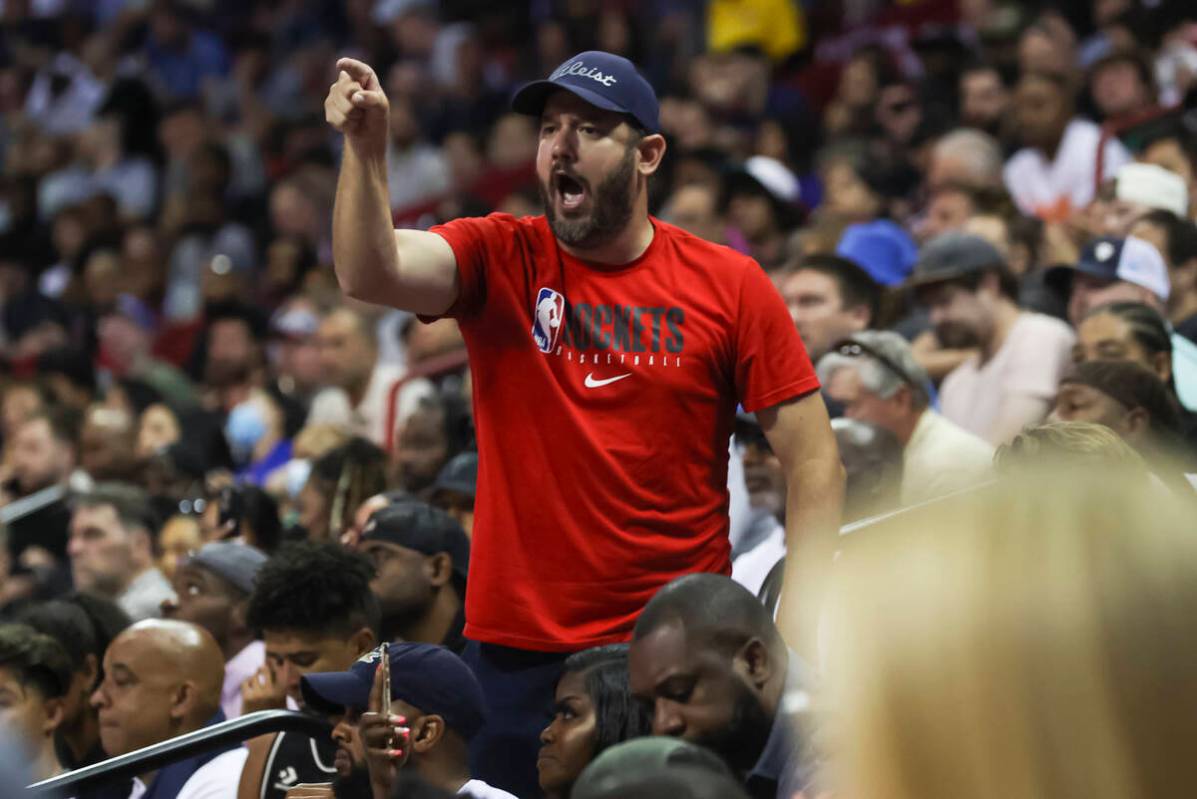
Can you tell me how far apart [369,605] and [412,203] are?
876cm

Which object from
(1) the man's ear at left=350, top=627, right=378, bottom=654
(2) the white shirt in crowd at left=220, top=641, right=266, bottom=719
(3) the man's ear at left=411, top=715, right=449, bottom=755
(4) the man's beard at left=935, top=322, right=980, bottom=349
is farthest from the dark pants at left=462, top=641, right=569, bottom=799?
(4) the man's beard at left=935, top=322, right=980, bottom=349

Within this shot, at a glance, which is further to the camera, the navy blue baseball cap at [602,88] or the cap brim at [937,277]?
the cap brim at [937,277]

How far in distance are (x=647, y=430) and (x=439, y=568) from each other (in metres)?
1.73

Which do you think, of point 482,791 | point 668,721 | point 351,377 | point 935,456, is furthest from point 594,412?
point 351,377

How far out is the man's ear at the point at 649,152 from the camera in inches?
147

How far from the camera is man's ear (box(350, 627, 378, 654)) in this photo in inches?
194

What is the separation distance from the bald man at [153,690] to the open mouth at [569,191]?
2.02m

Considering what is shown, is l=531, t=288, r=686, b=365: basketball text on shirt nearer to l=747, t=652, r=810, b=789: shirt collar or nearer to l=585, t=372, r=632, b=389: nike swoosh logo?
l=585, t=372, r=632, b=389: nike swoosh logo

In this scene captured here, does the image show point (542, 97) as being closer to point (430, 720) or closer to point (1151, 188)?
point (430, 720)

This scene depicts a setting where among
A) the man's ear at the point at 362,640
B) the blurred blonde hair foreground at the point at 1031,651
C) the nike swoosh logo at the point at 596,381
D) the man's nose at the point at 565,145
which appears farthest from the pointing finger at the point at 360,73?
the blurred blonde hair foreground at the point at 1031,651

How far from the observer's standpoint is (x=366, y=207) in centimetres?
335

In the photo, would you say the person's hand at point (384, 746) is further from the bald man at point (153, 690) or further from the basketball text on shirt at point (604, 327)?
the bald man at point (153, 690)

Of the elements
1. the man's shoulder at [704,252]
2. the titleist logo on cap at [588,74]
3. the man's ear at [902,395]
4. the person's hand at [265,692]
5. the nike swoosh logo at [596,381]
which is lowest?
the person's hand at [265,692]

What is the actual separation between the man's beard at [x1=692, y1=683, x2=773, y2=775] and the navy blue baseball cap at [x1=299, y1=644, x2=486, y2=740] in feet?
3.07
